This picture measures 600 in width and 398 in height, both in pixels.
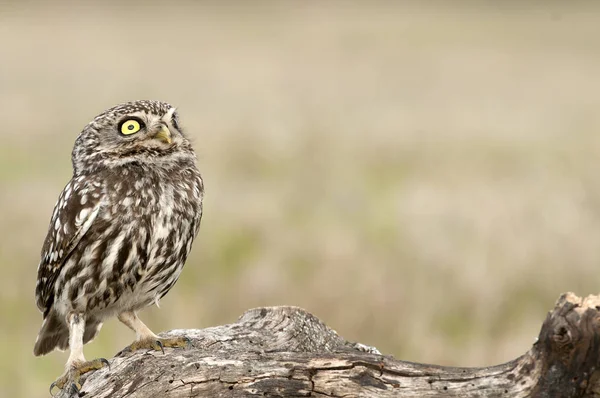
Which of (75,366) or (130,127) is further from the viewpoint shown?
(130,127)

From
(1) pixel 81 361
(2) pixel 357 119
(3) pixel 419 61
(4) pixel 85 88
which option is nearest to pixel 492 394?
(1) pixel 81 361

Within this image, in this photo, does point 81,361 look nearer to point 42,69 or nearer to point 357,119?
point 357,119

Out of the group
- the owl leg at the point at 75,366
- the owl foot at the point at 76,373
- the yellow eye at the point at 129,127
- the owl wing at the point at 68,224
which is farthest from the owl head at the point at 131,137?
the owl foot at the point at 76,373

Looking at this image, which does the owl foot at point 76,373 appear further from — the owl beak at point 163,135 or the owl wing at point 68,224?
the owl beak at point 163,135

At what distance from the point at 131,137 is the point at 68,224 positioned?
568 mm

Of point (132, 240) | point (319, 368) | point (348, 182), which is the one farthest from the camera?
point (348, 182)

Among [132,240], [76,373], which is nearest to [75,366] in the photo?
[76,373]

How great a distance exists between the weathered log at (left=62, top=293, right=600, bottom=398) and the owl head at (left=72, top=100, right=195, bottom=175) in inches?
38.2

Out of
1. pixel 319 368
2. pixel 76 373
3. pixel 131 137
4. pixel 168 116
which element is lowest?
pixel 319 368

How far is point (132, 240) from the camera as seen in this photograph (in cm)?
471

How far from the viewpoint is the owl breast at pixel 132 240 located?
4730 millimetres

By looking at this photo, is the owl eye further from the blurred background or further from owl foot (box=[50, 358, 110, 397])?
owl foot (box=[50, 358, 110, 397])

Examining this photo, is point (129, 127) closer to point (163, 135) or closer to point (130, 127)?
point (130, 127)

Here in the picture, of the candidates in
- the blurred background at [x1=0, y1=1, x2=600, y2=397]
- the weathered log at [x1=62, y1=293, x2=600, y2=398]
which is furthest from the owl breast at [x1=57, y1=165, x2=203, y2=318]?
the blurred background at [x1=0, y1=1, x2=600, y2=397]
